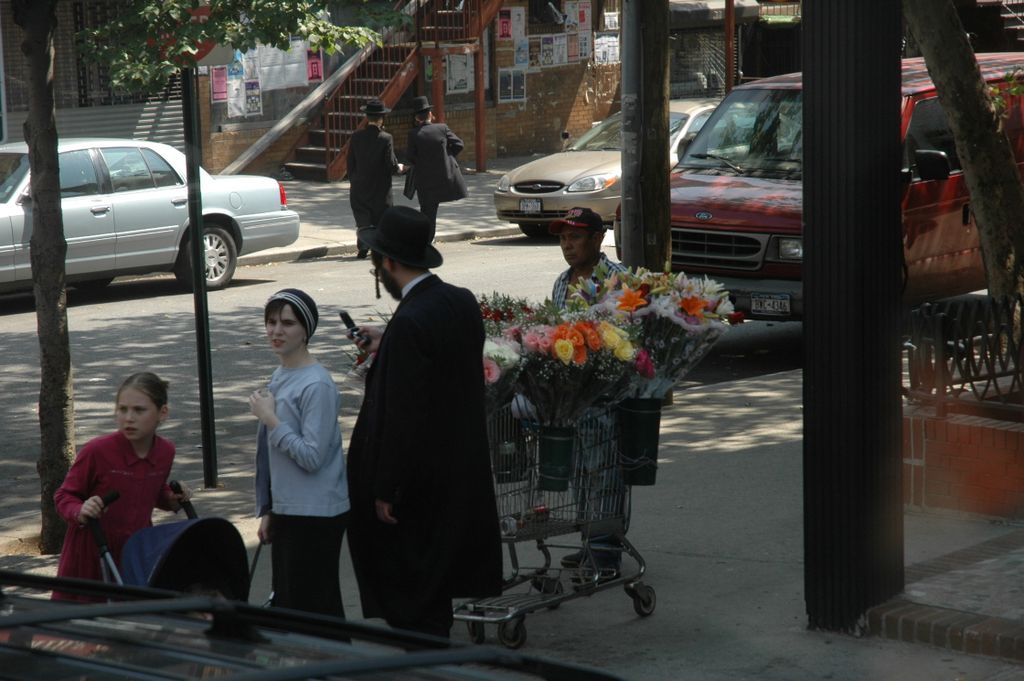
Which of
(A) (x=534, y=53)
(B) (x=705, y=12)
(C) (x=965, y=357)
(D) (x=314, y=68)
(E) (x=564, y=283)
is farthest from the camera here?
(B) (x=705, y=12)

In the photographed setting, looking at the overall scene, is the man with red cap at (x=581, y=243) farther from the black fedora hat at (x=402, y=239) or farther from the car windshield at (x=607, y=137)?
the car windshield at (x=607, y=137)

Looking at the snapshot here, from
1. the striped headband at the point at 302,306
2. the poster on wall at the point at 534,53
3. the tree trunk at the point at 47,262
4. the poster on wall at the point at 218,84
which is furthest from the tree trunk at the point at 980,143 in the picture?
the poster on wall at the point at 534,53

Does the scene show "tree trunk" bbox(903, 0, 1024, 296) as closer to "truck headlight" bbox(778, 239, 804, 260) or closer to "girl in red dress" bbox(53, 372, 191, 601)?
"truck headlight" bbox(778, 239, 804, 260)

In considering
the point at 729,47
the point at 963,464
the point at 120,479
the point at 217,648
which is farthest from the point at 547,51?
the point at 217,648

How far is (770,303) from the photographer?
12.2 m

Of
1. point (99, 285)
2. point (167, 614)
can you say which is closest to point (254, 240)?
point (99, 285)

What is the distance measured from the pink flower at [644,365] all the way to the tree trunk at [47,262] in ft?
10.4

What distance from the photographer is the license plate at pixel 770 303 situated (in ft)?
39.9

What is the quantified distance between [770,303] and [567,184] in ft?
24.7

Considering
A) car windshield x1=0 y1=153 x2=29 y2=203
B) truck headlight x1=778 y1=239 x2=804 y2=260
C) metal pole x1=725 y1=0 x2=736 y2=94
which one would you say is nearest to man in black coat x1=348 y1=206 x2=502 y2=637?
truck headlight x1=778 y1=239 x2=804 y2=260

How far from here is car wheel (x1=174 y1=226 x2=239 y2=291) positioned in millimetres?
16125

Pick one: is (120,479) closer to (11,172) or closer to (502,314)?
(502,314)

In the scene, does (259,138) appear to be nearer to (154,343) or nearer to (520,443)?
(154,343)

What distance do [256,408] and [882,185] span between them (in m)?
2.48
